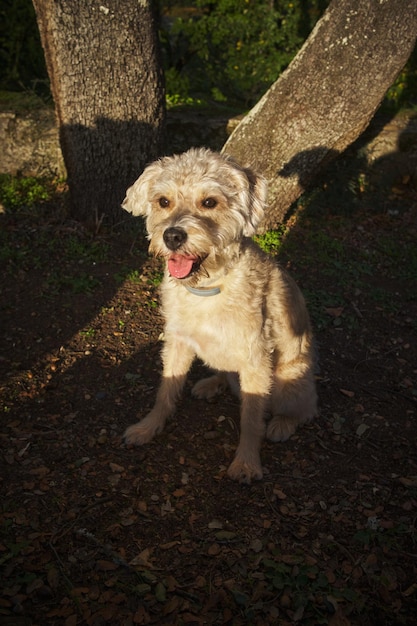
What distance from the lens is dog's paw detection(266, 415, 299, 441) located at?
4.30 meters

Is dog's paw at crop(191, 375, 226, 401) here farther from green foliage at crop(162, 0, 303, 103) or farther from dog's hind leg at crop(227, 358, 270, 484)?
green foliage at crop(162, 0, 303, 103)

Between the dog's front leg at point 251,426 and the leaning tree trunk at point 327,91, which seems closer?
the dog's front leg at point 251,426

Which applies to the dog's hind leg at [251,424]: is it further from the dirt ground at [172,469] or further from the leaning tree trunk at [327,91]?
the leaning tree trunk at [327,91]

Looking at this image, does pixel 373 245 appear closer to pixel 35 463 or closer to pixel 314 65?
pixel 314 65

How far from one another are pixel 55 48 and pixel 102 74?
0.51 metres

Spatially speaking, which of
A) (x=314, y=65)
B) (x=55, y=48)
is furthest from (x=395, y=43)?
(x=55, y=48)

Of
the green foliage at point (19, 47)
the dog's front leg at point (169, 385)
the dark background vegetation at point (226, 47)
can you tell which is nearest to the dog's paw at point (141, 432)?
the dog's front leg at point (169, 385)

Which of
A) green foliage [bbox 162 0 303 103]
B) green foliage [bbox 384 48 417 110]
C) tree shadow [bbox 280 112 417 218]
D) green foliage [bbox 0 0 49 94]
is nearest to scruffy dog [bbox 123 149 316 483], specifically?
tree shadow [bbox 280 112 417 218]

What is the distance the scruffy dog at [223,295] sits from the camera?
361 centimetres

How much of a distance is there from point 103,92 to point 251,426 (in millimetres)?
3792

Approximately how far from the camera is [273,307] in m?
4.05

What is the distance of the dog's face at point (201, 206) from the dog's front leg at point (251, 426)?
0.87 metres

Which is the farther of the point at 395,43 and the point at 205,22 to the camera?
the point at 205,22

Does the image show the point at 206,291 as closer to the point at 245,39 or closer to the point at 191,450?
the point at 191,450
